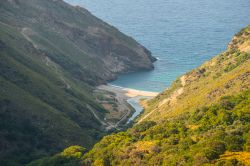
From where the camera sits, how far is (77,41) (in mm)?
171625

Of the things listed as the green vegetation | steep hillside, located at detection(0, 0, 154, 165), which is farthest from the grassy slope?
the green vegetation

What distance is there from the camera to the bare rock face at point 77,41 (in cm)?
14500

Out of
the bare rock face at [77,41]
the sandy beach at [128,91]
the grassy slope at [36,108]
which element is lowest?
the grassy slope at [36,108]

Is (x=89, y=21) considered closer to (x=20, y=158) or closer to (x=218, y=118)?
(x=20, y=158)

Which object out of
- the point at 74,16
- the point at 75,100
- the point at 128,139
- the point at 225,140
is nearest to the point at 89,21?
the point at 74,16

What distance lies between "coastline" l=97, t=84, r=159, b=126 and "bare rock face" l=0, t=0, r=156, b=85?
5279 millimetres

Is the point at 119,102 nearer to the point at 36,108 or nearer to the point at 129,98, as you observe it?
the point at 129,98

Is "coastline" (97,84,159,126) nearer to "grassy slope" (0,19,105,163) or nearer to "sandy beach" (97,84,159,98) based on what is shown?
"sandy beach" (97,84,159,98)

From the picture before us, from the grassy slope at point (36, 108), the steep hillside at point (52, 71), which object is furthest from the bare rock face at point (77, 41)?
the grassy slope at point (36, 108)

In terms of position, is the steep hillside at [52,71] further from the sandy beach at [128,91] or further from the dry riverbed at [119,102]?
the sandy beach at [128,91]

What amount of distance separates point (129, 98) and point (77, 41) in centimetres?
4018

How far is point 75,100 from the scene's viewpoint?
364 ft

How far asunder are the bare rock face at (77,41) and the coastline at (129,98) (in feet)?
17.3

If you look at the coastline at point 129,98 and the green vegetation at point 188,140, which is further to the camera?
the coastline at point 129,98
